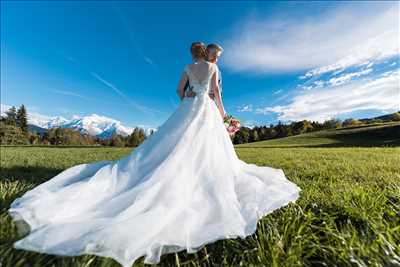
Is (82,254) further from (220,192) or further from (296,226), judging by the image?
(296,226)

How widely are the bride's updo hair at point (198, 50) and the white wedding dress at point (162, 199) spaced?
475 mm

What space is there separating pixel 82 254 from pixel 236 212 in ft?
5.95

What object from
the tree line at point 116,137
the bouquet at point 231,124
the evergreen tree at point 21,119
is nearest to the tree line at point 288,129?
the tree line at point 116,137

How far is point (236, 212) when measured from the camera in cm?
287

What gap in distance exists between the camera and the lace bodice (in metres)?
4.75

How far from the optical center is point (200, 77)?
4.78 metres

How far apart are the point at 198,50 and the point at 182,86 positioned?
885mm

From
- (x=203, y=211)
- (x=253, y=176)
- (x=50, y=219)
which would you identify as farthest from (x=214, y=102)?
(x=50, y=219)

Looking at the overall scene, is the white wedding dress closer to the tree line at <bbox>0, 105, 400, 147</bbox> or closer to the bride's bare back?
the bride's bare back

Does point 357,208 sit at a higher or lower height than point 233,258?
higher

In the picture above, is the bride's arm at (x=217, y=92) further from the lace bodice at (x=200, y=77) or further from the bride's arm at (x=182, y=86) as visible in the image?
the bride's arm at (x=182, y=86)

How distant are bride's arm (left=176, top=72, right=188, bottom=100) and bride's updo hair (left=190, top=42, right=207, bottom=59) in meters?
0.52

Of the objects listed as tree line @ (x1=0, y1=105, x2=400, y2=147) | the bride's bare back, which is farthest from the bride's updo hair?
tree line @ (x1=0, y1=105, x2=400, y2=147)

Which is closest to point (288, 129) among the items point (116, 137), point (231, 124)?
point (116, 137)
